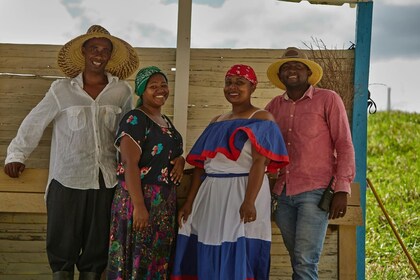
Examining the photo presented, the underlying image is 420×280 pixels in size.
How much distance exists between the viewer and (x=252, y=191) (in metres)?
3.21

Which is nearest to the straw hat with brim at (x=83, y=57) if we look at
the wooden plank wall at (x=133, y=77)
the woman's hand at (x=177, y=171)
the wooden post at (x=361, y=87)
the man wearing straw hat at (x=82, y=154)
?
the man wearing straw hat at (x=82, y=154)

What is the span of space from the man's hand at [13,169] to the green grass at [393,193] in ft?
14.3

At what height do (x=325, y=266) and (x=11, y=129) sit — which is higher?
(x=11, y=129)

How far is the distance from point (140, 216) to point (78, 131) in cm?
71

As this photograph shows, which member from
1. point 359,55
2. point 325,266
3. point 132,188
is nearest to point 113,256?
point 132,188

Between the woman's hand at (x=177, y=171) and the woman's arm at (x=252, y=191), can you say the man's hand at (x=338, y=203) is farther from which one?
the woman's hand at (x=177, y=171)

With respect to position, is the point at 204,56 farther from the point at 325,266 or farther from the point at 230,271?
the point at 230,271

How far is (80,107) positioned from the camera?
12.1ft

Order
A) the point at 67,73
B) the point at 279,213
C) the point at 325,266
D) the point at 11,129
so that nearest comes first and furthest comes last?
the point at 279,213 < the point at 67,73 < the point at 325,266 < the point at 11,129

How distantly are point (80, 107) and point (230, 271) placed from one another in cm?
133

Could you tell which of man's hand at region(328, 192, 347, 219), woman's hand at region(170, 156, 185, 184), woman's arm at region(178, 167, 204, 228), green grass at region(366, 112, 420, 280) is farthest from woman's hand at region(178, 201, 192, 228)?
green grass at region(366, 112, 420, 280)

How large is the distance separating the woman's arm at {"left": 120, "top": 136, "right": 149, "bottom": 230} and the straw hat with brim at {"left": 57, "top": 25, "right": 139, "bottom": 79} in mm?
867

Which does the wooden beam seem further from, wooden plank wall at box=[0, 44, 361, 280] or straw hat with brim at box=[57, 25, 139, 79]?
straw hat with brim at box=[57, 25, 139, 79]

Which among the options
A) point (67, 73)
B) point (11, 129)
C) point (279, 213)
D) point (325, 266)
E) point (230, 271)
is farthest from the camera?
point (11, 129)
